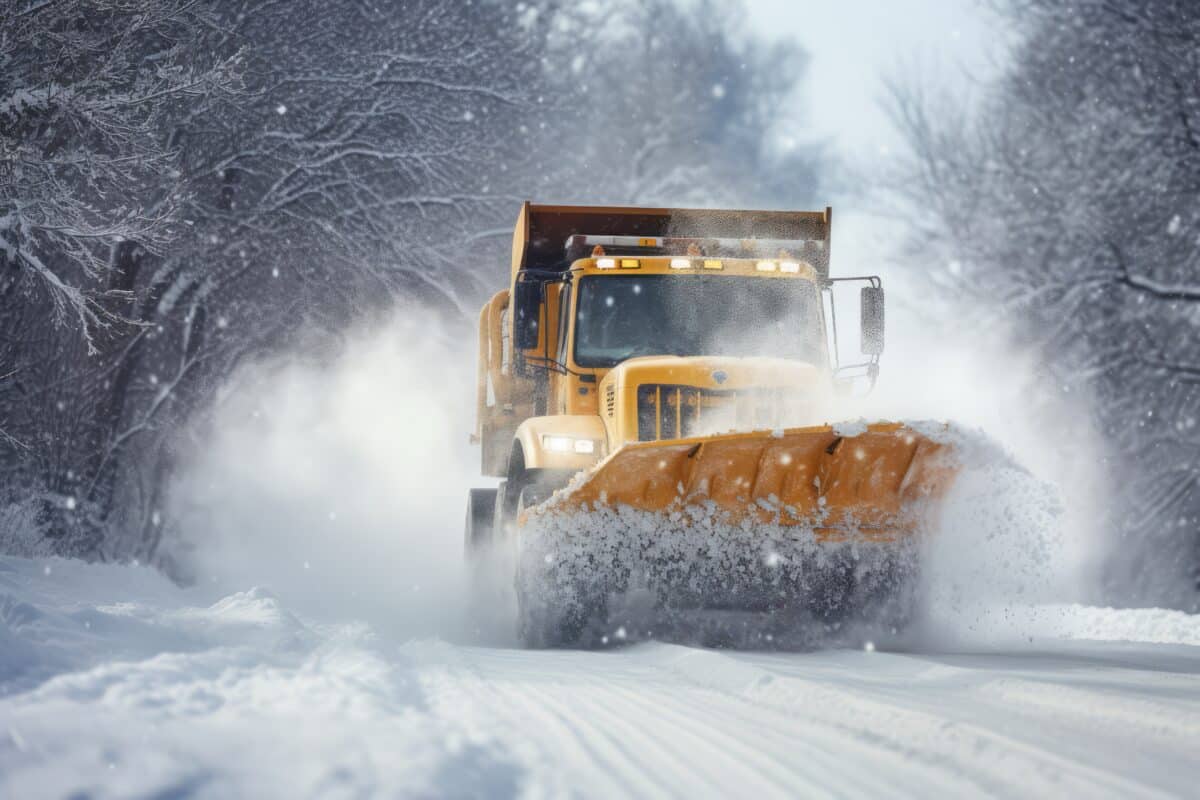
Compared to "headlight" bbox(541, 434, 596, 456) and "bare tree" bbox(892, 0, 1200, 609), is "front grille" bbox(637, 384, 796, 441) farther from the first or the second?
"bare tree" bbox(892, 0, 1200, 609)

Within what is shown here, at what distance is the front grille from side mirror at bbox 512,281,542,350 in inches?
48.3

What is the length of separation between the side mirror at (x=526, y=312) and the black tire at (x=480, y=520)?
2697 mm

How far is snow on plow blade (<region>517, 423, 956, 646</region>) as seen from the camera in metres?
5.90

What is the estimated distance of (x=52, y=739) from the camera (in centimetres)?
296


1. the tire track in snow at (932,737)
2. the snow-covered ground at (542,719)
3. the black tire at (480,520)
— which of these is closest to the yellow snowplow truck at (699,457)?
the snow-covered ground at (542,719)

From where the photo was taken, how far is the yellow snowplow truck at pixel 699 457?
19.5 feet

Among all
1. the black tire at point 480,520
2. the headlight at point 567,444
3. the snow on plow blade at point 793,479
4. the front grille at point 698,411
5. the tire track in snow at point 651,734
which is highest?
the front grille at point 698,411

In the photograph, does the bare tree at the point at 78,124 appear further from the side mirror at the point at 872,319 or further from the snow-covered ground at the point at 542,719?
the side mirror at the point at 872,319

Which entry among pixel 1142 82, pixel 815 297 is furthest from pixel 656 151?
pixel 815 297

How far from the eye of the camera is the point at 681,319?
771cm

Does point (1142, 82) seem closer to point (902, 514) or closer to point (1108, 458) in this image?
point (1108, 458)

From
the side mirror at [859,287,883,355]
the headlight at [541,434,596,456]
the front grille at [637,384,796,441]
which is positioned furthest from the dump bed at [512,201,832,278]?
the front grille at [637,384,796,441]

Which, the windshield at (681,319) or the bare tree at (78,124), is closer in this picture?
the windshield at (681,319)

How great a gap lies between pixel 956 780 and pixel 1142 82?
13.9 meters
